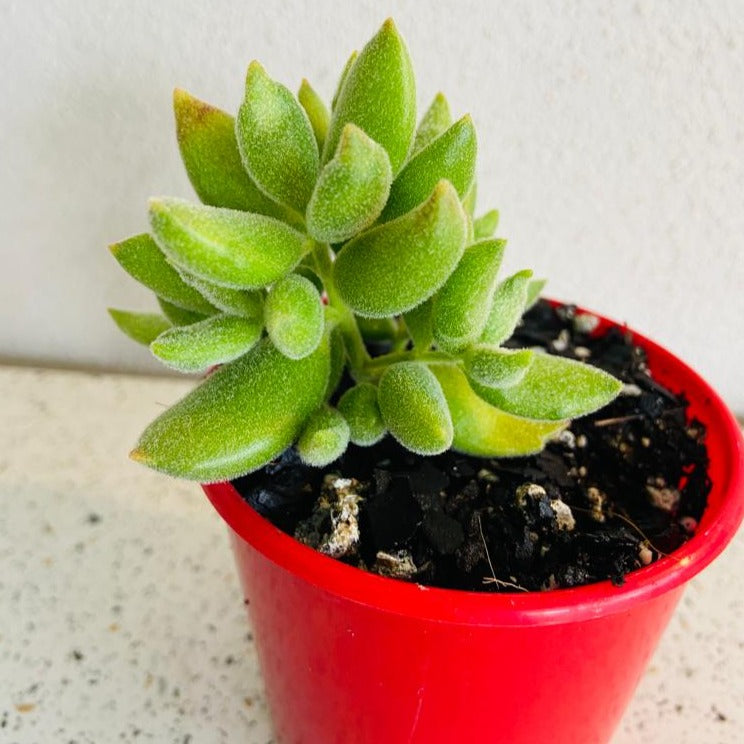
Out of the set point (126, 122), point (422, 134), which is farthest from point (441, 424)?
point (126, 122)

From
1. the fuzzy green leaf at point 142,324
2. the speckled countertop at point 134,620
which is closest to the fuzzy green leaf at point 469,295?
the fuzzy green leaf at point 142,324

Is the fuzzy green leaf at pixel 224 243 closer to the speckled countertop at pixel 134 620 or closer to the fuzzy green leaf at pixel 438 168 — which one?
the fuzzy green leaf at pixel 438 168

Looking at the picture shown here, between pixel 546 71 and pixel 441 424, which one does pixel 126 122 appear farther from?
pixel 441 424

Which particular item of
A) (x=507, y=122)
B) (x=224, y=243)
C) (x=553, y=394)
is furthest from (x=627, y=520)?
(x=507, y=122)

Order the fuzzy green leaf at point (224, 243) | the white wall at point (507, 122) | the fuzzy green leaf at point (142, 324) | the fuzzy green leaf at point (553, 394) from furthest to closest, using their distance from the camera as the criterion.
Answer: the white wall at point (507, 122), the fuzzy green leaf at point (142, 324), the fuzzy green leaf at point (553, 394), the fuzzy green leaf at point (224, 243)

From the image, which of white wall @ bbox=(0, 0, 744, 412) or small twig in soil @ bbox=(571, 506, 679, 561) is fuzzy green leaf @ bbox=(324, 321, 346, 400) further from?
white wall @ bbox=(0, 0, 744, 412)

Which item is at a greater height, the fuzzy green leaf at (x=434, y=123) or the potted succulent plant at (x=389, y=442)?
the fuzzy green leaf at (x=434, y=123)

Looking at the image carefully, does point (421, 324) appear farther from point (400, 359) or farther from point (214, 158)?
point (214, 158)

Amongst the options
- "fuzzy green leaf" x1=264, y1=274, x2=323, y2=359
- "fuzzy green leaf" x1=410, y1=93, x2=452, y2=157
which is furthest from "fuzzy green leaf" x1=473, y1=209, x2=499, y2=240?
"fuzzy green leaf" x1=264, y1=274, x2=323, y2=359

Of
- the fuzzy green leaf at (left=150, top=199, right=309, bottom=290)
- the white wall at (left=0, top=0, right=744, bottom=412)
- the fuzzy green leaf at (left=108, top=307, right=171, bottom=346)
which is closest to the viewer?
the fuzzy green leaf at (left=150, top=199, right=309, bottom=290)
